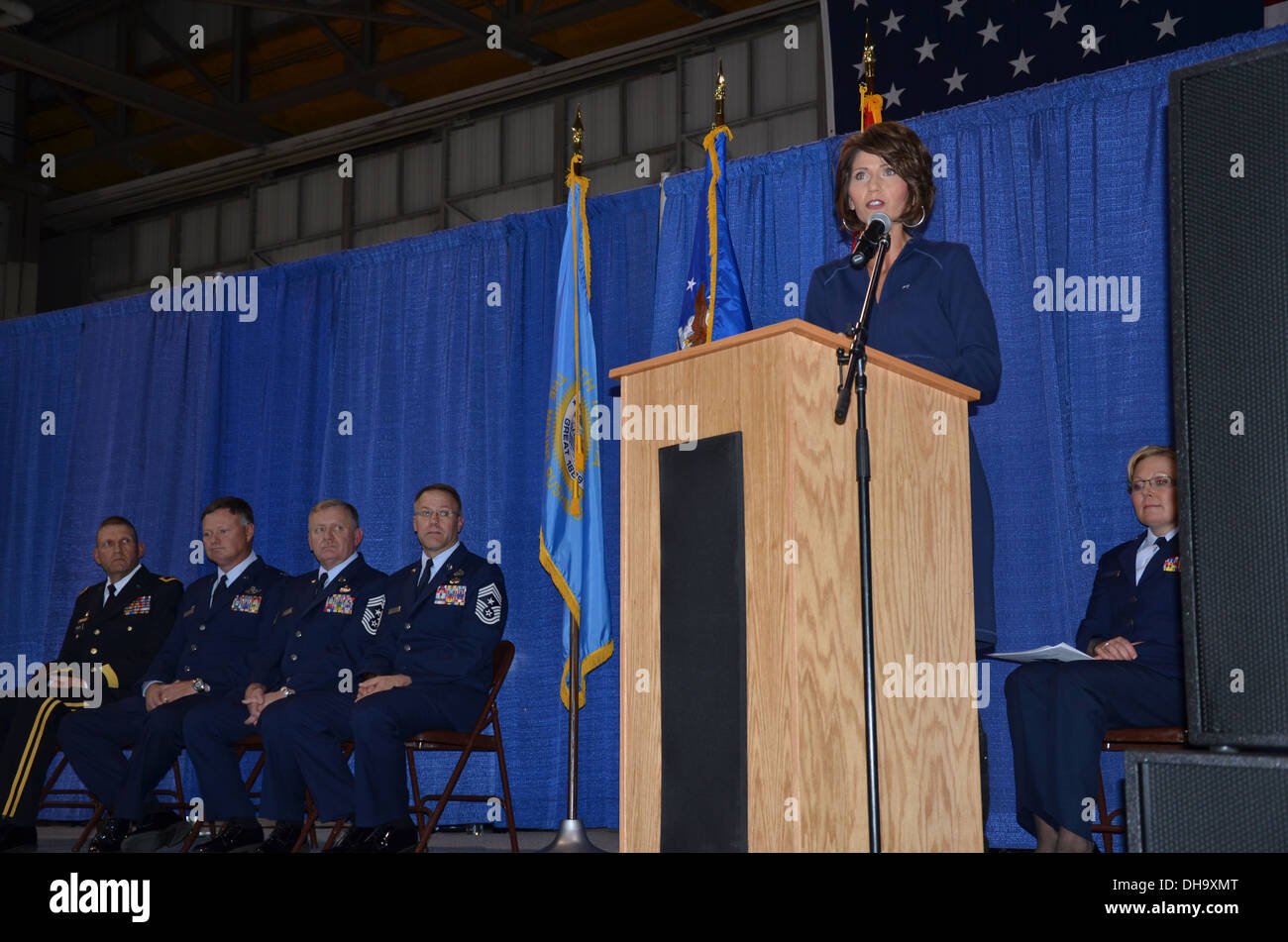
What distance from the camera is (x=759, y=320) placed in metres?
4.91

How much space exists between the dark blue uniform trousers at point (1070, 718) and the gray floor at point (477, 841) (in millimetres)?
1705

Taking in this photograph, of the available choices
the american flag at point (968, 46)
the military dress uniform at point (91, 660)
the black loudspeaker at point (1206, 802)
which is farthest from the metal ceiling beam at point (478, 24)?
the black loudspeaker at point (1206, 802)

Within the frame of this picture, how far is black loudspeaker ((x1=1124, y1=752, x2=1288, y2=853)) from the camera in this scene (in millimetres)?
1360

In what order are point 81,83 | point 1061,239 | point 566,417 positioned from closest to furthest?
point 1061,239 < point 566,417 < point 81,83

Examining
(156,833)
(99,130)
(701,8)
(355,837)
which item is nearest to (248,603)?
(156,833)

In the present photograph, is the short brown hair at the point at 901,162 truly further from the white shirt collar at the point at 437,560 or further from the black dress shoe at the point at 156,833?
the black dress shoe at the point at 156,833

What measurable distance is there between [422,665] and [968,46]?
Answer: 3573 millimetres

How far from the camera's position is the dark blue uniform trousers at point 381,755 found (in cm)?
410

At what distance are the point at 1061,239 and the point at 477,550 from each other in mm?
2632

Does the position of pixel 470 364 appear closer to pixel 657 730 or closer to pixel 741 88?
pixel 657 730

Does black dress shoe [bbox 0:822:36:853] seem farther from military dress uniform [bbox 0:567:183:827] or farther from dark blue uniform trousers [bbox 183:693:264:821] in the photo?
dark blue uniform trousers [bbox 183:693:264:821]

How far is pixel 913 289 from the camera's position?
9.79ft
